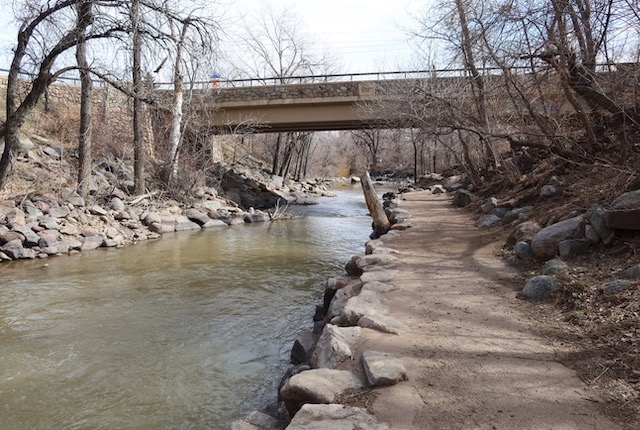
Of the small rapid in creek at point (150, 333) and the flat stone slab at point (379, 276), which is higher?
the flat stone slab at point (379, 276)

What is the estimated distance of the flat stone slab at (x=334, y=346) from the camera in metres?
3.43

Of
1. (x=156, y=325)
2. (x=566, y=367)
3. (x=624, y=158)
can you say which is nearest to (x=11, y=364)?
(x=156, y=325)

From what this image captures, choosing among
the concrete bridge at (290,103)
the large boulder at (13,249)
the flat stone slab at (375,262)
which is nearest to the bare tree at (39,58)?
the large boulder at (13,249)

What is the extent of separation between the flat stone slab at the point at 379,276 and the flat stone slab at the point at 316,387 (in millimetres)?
2434

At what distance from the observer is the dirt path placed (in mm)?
2568

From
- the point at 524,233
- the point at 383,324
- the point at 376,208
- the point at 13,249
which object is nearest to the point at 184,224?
the point at 13,249

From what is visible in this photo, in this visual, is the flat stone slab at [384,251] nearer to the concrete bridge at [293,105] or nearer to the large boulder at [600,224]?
the large boulder at [600,224]

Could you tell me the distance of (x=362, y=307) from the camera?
4418 millimetres

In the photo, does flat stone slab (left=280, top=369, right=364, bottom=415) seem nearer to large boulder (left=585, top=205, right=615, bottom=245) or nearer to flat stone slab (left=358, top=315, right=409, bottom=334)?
flat stone slab (left=358, top=315, right=409, bottom=334)

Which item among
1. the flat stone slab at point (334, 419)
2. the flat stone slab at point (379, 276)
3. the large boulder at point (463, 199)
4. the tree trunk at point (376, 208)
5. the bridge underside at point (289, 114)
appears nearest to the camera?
the flat stone slab at point (334, 419)

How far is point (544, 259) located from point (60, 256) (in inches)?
377

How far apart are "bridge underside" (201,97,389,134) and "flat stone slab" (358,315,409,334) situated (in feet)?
48.7

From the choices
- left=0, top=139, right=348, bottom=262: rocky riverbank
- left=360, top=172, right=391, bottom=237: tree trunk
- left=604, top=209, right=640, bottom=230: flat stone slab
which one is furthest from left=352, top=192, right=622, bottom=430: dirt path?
left=0, top=139, right=348, bottom=262: rocky riverbank

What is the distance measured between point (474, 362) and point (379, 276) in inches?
98.2
